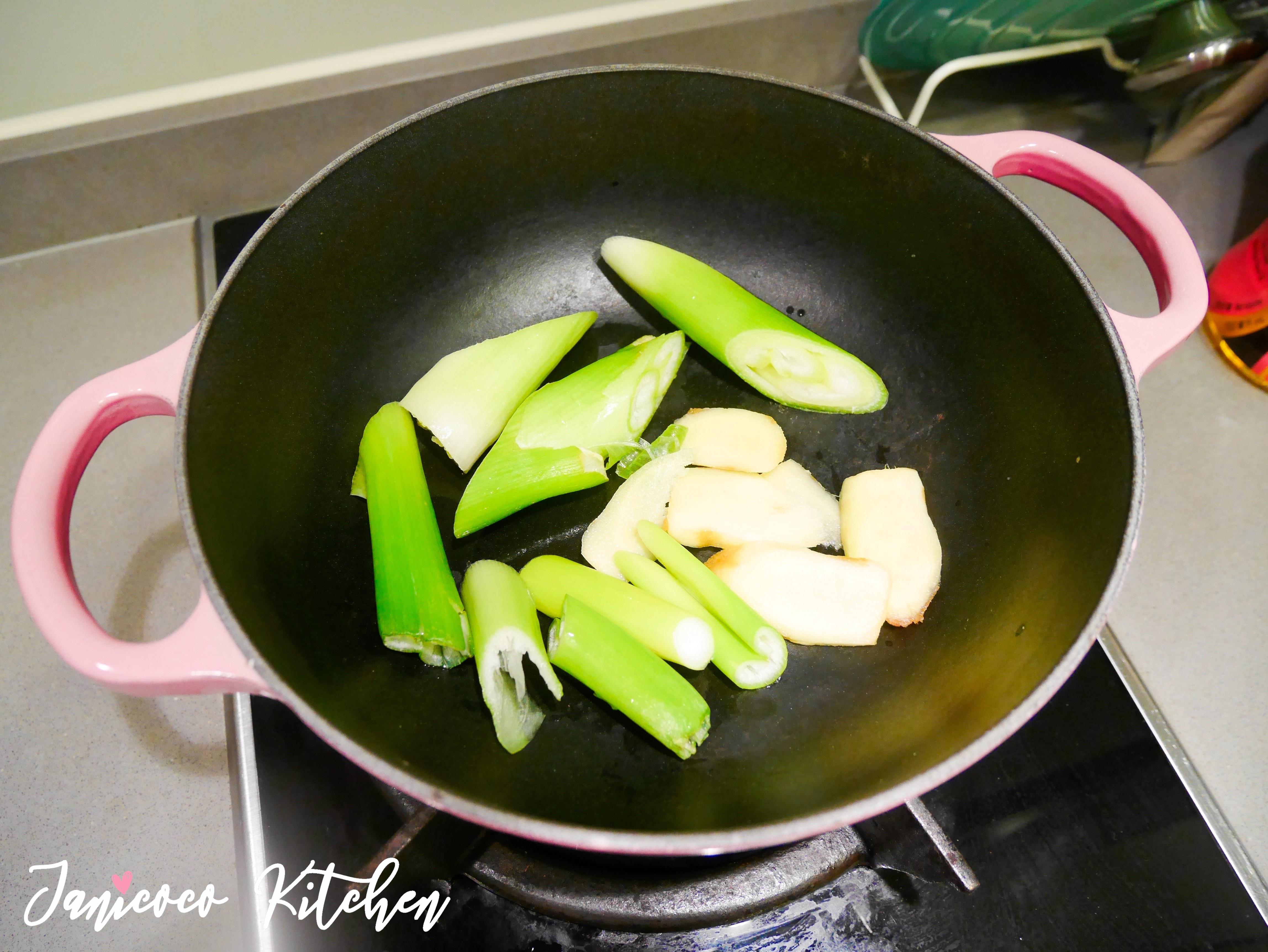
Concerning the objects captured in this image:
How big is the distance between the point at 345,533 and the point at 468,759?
0.79ft

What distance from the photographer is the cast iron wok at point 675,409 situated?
0.57 m

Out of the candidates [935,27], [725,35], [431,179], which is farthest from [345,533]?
[935,27]

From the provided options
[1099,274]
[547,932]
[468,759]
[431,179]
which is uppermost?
[431,179]

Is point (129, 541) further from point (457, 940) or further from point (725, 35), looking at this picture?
point (725, 35)

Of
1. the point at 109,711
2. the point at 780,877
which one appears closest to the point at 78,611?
the point at 109,711

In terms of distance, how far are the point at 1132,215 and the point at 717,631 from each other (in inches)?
19.6

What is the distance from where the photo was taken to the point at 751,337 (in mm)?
782

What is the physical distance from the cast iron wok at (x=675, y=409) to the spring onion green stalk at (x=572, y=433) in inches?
1.7

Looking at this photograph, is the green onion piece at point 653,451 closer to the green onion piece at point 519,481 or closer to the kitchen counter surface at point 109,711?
the green onion piece at point 519,481

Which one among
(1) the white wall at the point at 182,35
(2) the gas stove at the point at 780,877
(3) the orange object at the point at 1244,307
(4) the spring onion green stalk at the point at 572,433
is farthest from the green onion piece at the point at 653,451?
(3) the orange object at the point at 1244,307

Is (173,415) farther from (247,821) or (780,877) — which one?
(780,877)

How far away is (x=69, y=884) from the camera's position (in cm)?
65

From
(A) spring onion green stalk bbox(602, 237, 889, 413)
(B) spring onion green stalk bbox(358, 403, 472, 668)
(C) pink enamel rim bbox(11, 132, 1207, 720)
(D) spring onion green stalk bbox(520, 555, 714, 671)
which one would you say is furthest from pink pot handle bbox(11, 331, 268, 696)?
(A) spring onion green stalk bbox(602, 237, 889, 413)

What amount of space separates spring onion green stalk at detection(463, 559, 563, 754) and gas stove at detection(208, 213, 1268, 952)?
0.09 m
